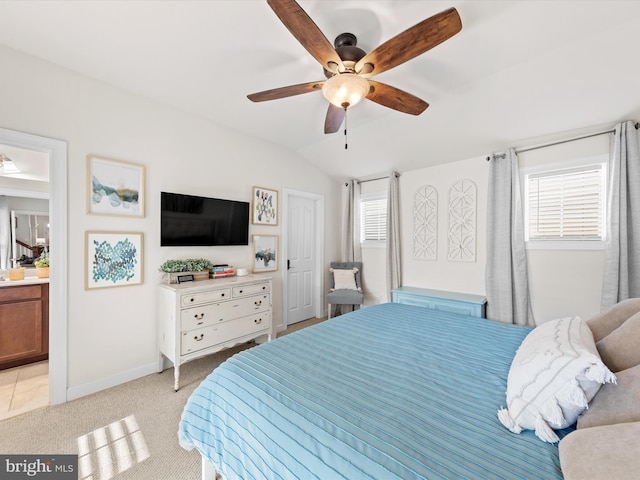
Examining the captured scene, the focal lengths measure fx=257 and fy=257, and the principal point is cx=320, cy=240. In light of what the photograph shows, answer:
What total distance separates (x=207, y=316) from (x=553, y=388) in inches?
99.1

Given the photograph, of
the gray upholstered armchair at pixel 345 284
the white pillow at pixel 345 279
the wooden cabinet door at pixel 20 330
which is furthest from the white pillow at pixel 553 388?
the wooden cabinet door at pixel 20 330

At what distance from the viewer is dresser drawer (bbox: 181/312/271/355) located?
2.41 metres

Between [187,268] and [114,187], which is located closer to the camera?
[114,187]

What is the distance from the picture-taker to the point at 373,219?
14.2ft

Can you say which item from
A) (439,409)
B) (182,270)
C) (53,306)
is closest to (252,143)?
(182,270)

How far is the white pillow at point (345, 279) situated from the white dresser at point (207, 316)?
4.68 ft

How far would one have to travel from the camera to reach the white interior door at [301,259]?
13.2ft

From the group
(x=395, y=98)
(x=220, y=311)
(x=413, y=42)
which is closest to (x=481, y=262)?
Result: (x=395, y=98)

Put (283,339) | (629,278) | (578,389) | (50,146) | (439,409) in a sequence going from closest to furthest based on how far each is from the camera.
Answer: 1. (578,389)
2. (439,409)
3. (283,339)
4. (50,146)
5. (629,278)

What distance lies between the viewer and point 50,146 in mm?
2076

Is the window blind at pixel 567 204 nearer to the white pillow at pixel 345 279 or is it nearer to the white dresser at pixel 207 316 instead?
the white pillow at pixel 345 279

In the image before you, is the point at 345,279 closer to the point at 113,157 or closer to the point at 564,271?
the point at 564,271

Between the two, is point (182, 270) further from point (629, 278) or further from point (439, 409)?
point (629, 278)

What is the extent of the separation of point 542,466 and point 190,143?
345 centimetres
